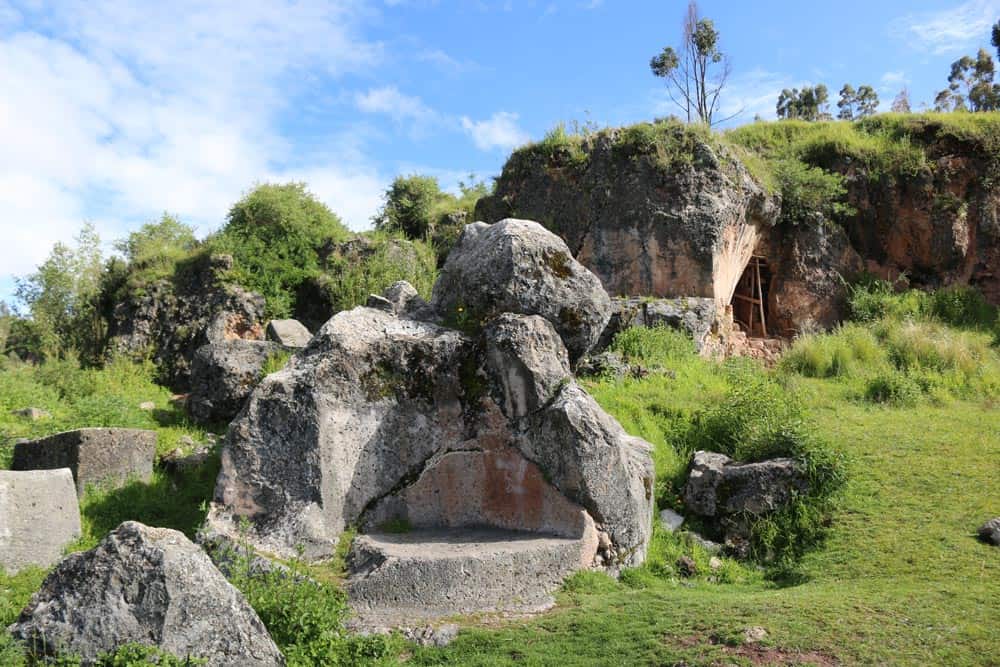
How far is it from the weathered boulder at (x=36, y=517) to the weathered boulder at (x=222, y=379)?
3575mm

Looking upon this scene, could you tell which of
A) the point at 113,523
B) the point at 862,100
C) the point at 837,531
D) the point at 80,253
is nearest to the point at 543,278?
the point at 837,531

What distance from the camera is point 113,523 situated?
930 cm

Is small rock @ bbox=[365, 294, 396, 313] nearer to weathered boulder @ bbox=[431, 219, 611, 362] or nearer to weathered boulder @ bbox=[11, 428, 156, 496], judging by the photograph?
weathered boulder @ bbox=[431, 219, 611, 362]

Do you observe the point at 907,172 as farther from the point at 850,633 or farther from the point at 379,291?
the point at 850,633

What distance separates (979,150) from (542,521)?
15205mm

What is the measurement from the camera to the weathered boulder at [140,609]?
222 inches

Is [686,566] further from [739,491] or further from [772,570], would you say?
[739,491]

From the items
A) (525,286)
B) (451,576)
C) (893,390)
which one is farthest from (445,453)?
(893,390)

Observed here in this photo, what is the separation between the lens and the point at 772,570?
8727 mm

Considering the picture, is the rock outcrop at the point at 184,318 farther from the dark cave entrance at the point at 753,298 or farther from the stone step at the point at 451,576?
the dark cave entrance at the point at 753,298

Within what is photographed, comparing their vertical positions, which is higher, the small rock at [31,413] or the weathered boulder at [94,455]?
the small rock at [31,413]

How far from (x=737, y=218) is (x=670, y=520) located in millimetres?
8510

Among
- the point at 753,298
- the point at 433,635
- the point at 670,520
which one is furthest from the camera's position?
the point at 753,298

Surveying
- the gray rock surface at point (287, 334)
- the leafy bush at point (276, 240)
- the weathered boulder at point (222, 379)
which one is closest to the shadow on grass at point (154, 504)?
the weathered boulder at point (222, 379)
